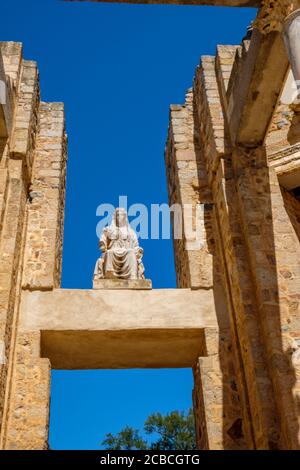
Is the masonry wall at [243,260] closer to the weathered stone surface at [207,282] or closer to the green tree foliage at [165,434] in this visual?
the weathered stone surface at [207,282]

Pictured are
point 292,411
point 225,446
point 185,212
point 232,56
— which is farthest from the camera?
point 232,56

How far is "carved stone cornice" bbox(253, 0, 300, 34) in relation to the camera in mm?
6641

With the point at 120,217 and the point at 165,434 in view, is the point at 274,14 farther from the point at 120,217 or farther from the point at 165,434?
the point at 165,434

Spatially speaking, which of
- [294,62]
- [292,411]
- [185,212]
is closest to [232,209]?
[185,212]

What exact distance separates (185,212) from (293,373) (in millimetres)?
3673

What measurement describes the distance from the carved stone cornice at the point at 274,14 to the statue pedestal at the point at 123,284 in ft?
13.0

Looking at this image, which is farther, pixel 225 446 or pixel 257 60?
pixel 257 60

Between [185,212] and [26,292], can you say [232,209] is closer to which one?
[185,212]

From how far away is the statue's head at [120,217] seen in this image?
→ 944 centimetres

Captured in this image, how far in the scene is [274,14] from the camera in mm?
6887

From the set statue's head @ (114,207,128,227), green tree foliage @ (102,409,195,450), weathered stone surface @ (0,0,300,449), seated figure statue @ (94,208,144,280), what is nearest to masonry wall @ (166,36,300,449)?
weathered stone surface @ (0,0,300,449)

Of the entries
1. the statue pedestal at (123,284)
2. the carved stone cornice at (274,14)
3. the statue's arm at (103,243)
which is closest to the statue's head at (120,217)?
the statue's arm at (103,243)

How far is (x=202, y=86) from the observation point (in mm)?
10273

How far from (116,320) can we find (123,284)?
2.15 ft
